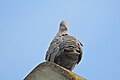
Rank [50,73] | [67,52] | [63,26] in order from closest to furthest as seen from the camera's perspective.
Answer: [50,73] < [67,52] < [63,26]

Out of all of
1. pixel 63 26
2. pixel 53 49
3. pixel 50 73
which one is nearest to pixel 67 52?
pixel 53 49

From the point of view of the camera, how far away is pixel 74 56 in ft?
14.8

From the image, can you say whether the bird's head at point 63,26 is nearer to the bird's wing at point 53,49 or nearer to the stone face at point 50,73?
the bird's wing at point 53,49

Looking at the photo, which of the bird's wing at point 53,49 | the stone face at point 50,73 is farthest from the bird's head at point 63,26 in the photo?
the stone face at point 50,73

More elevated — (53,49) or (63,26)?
(63,26)

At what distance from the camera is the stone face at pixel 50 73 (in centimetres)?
400

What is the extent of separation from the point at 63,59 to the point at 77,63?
0.20m

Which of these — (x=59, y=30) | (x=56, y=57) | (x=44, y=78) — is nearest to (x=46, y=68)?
(x=44, y=78)

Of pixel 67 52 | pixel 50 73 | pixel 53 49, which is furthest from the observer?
pixel 53 49

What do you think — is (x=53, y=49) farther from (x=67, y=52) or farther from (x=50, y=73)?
(x=50, y=73)

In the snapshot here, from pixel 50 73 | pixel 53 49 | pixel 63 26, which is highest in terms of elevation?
pixel 63 26

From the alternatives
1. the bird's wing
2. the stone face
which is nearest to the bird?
the bird's wing

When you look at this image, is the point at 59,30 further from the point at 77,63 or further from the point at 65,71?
the point at 65,71

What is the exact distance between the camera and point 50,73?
411cm
